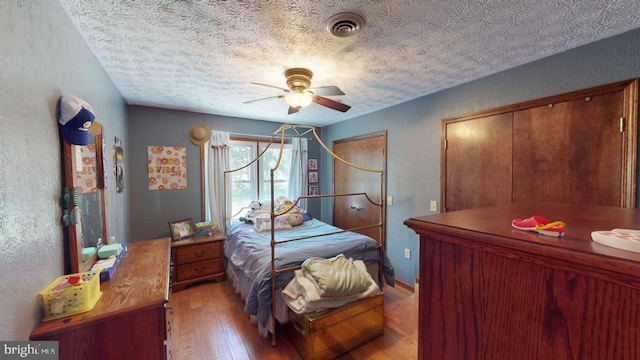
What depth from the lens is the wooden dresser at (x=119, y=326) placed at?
37.7 inches

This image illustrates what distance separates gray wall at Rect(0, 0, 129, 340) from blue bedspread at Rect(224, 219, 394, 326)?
1.23 metres

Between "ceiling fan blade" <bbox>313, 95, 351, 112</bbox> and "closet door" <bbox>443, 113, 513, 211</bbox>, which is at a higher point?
"ceiling fan blade" <bbox>313, 95, 351, 112</bbox>

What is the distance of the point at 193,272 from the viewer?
2.87 meters

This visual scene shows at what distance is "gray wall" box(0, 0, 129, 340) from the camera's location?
29.6 inches

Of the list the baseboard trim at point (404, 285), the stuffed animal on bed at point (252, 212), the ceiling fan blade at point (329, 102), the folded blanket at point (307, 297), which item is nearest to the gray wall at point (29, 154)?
the folded blanket at point (307, 297)

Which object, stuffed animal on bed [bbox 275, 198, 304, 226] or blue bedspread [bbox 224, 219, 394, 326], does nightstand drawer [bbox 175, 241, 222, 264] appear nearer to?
blue bedspread [bbox 224, 219, 394, 326]

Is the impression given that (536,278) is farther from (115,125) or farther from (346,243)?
(115,125)

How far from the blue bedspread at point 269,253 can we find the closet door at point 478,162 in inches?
39.6

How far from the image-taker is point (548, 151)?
1.85 meters

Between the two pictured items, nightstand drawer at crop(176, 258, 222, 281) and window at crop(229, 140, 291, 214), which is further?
window at crop(229, 140, 291, 214)

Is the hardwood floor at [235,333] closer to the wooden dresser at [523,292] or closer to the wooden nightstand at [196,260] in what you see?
the wooden nightstand at [196,260]

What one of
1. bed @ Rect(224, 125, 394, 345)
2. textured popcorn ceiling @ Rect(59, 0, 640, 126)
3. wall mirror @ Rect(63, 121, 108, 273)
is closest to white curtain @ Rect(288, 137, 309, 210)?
bed @ Rect(224, 125, 394, 345)

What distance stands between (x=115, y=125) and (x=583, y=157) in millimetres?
3777

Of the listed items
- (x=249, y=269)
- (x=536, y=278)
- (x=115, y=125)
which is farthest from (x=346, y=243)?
(x=115, y=125)
